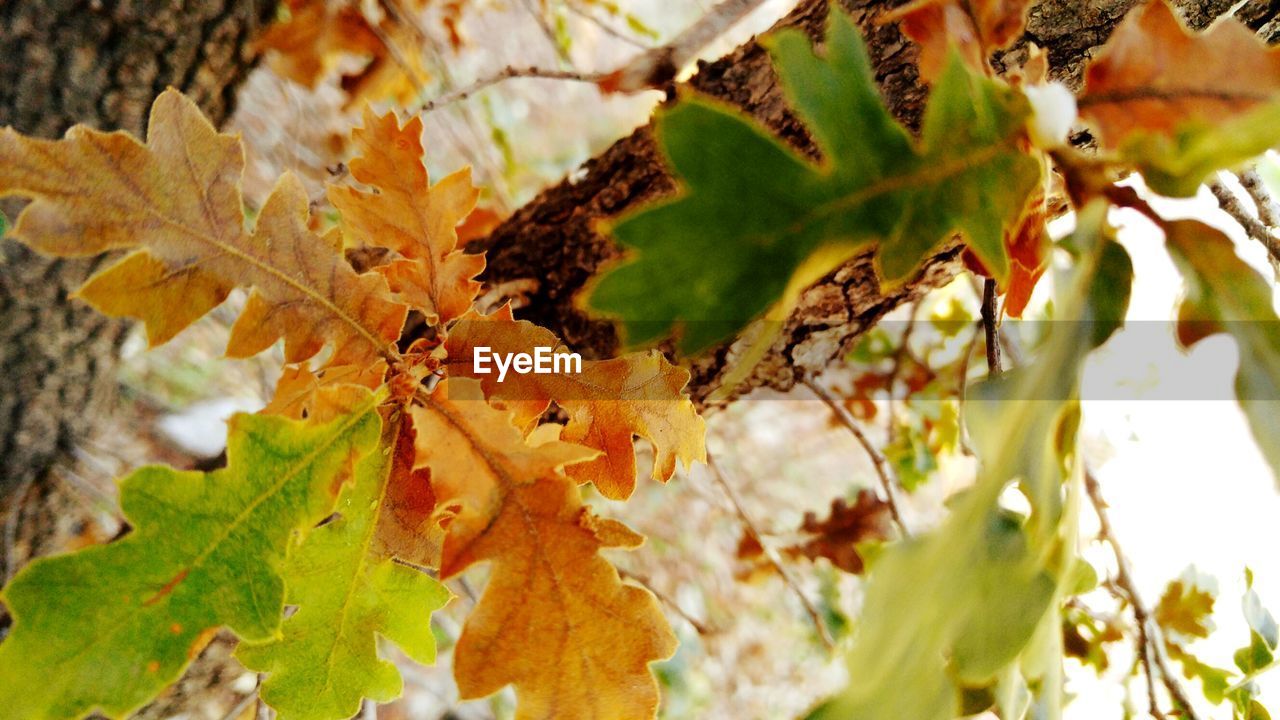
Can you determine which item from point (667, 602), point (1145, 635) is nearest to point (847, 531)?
point (667, 602)

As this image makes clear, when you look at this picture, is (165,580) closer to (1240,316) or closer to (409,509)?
(409,509)

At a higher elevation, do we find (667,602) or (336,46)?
(336,46)

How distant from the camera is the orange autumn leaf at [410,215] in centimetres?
59

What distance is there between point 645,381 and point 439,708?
3.62 ft

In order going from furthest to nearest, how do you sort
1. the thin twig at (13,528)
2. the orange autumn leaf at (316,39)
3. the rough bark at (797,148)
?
the orange autumn leaf at (316,39), the thin twig at (13,528), the rough bark at (797,148)

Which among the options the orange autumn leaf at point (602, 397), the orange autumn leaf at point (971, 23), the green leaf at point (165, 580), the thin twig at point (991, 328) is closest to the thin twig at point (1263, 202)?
the thin twig at point (991, 328)

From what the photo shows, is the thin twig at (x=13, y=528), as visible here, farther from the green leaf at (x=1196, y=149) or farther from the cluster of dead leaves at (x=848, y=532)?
the green leaf at (x=1196, y=149)

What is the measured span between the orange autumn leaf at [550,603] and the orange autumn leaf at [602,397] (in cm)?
9

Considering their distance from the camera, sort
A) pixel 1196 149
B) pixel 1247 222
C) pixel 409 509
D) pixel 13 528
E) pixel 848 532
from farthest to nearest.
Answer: pixel 848 532 < pixel 13 528 < pixel 1247 222 < pixel 409 509 < pixel 1196 149

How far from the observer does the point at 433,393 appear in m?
0.52

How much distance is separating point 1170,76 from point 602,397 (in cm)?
39

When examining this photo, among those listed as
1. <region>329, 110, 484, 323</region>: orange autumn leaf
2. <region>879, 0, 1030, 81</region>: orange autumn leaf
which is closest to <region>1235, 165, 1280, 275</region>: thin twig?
<region>879, 0, 1030, 81</region>: orange autumn leaf

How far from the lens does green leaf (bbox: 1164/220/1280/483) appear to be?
33 centimetres

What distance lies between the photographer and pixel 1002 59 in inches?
24.9
